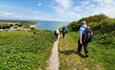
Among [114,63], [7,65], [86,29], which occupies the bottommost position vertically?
[114,63]

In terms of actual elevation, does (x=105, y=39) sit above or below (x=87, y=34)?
below

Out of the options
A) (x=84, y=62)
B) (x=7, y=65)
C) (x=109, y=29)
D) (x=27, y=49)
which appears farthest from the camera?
(x=109, y=29)

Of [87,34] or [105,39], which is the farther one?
[105,39]

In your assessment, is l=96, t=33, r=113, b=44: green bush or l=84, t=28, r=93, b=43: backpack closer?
l=84, t=28, r=93, b=43: backpack

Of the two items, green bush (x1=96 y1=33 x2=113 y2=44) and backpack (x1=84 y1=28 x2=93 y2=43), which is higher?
backpack (x1=84 y1=28 x2=93 y2=43)

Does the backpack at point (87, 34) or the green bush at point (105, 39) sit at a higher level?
the backpack at point (87, 34)

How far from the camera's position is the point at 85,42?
16984mm

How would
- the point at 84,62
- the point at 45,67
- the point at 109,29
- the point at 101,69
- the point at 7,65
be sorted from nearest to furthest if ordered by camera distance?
the point at 7,65 → the point at 45,67 → the point at 101,69 → the point at 84,62 → the point at 109,29

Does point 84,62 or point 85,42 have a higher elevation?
point 85,42

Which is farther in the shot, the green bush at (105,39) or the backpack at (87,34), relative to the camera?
the green bush at (105,39)

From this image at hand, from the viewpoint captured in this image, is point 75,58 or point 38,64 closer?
point 38,64

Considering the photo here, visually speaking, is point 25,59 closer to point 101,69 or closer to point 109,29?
point 101,69

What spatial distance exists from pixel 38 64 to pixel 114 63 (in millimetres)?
6063

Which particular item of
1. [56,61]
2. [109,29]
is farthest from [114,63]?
[109,29]
